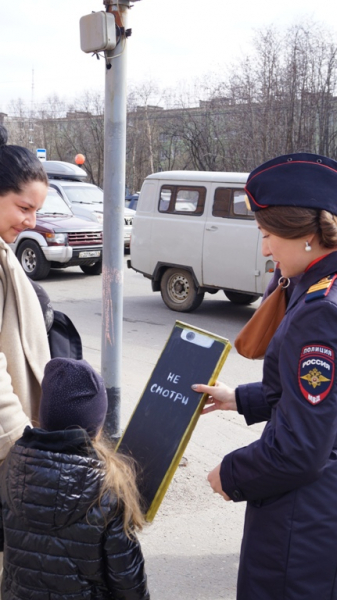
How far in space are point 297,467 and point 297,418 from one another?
0.13 meters

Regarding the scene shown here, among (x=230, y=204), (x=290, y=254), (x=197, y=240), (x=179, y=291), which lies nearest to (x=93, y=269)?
(x=179, y=291)

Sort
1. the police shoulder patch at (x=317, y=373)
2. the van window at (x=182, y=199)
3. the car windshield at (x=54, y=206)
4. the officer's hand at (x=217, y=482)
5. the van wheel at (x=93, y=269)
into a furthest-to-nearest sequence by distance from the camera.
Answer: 1. the van wheel at (x=93, y=269)
2. the car windshield at (x=54, y=206)
3. the van window at (x=182, y=199)
4. the officer's hand at (x=217, y=482)
5. the police shoulder patch at (x=317, y=373)

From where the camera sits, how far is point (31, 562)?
1.90 metres

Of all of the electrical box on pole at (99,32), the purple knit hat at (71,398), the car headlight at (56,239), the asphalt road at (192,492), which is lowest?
the asphalt road at (192,492)

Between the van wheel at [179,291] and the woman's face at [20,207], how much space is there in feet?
27.2

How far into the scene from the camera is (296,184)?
1.72m

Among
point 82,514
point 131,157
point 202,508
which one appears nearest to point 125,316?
point 202,508

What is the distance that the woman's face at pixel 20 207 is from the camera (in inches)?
87.0

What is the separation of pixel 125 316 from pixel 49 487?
28.5 ft

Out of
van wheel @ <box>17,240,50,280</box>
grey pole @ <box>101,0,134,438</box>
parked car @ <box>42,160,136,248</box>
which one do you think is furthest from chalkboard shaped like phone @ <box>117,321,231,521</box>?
parked car @ <box>42,160,136,248</box>

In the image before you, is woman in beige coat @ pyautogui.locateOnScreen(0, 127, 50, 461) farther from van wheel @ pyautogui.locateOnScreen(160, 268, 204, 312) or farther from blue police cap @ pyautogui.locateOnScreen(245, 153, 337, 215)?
van wheel @ pyautogui.locateOnScreen(160, 268, 204, 312)

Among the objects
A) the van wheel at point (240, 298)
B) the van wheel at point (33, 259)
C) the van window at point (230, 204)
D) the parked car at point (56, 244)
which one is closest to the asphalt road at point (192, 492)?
the van wheel at point (240, 298)

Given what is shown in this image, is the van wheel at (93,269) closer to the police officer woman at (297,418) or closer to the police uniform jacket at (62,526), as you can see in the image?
the police uniform jacket at (62,526)

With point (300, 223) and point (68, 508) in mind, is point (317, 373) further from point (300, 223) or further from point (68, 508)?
point (68, 508)
